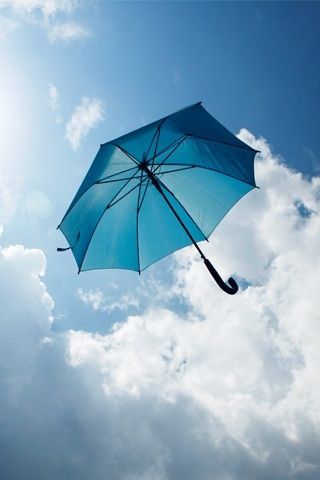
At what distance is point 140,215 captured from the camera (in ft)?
27.5

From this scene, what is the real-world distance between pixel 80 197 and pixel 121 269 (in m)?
2.20

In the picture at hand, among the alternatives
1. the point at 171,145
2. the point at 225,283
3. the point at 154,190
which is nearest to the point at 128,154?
the point at 171,145

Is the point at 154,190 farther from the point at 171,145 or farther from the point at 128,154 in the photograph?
the point at 128,154

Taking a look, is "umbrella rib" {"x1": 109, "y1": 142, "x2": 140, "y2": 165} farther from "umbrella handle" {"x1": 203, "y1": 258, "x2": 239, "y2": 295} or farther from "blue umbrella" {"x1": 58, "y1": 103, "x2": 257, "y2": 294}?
"umbrella handle" {"x1": 203, "y1": 258, "x2": 239, "y2": 295}

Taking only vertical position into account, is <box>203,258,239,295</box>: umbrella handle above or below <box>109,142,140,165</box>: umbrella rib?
below

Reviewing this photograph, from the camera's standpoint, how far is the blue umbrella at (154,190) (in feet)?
23.0

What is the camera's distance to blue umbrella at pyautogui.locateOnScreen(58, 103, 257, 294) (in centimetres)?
701

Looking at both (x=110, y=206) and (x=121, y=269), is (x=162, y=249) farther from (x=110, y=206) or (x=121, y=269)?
(x=110, y=206)

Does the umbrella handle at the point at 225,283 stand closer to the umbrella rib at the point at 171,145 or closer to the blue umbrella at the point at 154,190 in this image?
the blue umbrella at the point at 154,190

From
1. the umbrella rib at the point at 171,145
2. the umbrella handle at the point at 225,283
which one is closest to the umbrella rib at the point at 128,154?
the umbrella rib at the point at 171,145

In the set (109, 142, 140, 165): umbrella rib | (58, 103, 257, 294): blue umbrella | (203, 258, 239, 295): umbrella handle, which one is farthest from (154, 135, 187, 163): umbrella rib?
(203, 258, 239, 295): umbrella handle

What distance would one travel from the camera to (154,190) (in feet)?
27.2

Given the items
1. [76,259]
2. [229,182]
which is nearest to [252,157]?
[229,182]

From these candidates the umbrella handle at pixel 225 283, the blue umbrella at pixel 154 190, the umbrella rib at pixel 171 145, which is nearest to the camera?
the umbrella handle at pixel 225 283
